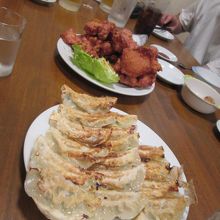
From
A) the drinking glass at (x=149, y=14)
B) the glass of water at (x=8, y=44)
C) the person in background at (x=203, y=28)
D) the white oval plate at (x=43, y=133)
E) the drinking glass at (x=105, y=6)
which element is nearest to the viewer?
the white oval plate at (x=43, y=133)

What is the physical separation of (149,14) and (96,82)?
88 cm

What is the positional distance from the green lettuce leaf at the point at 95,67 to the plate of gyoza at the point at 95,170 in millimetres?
302

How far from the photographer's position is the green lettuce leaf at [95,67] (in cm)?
120

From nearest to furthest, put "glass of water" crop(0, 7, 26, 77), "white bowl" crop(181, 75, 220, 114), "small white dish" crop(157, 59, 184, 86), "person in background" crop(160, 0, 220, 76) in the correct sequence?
"glass of water" crop(0, 7, 26, 77) < "white bowl" crop(181, 75, 220, 114) < "small white dish" crop(157, 59, 184, 86) < "person in background" crop(160, 0, 220, 76)

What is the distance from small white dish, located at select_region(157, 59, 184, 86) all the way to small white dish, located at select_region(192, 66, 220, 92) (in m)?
0.21

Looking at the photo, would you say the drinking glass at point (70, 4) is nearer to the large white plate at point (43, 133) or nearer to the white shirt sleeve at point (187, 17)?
the large white plate at point (43, 133)

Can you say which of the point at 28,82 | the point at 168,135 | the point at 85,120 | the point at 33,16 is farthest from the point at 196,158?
the point at 33,16

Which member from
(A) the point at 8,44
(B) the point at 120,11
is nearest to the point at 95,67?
(A) the point at 8,44

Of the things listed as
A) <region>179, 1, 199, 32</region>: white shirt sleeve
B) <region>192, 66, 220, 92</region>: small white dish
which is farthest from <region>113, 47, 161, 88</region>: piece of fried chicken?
<region>179, 1, 199, 32</region>: white shirt sleeve

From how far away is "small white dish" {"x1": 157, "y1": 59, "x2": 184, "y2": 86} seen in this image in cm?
155

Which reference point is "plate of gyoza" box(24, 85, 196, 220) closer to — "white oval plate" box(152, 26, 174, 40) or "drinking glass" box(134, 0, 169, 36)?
"drinking glass" box(134, 0, 169, 36)

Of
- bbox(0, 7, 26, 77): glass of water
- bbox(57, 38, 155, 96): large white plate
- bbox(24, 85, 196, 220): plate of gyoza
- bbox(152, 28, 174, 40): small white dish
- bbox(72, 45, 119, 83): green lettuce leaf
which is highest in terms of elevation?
bbox(24, 85, 196, 220): plate of gyoza

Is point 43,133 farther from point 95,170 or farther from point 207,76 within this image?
point 207,76

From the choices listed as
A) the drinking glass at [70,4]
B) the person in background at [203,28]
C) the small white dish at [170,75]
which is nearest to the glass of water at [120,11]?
the drinking glass at [70,4]
